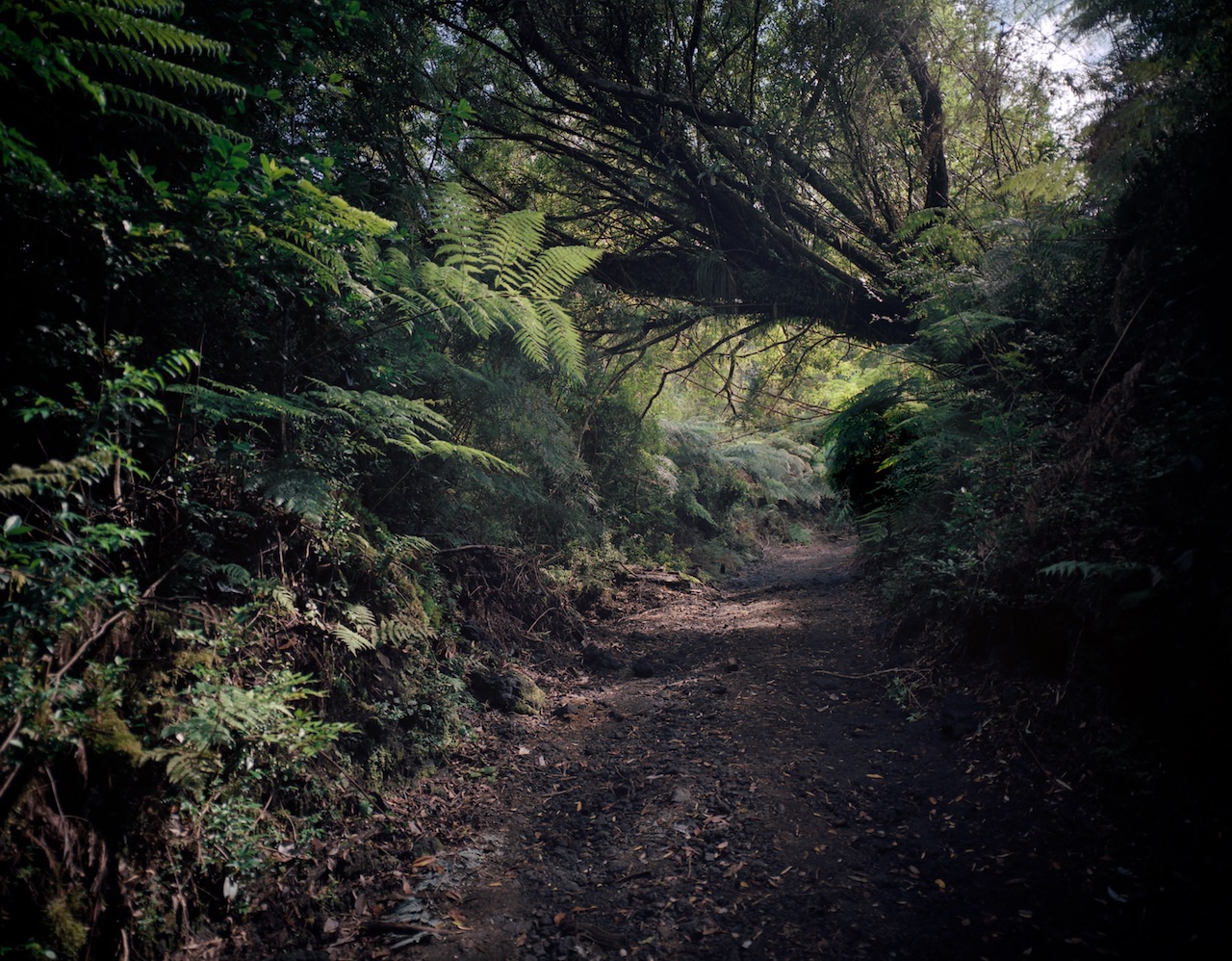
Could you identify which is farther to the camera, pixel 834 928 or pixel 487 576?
pixel 487 576

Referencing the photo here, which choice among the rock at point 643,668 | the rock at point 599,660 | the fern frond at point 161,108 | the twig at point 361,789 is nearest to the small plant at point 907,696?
the rock at point 643,668

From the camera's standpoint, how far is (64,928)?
63.9 inches

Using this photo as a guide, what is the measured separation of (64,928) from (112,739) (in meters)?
0.51

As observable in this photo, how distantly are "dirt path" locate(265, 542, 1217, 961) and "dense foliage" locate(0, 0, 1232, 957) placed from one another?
46 centimetres

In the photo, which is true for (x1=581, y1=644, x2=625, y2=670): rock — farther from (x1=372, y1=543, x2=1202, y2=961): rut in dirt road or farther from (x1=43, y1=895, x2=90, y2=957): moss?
(x1=43, y1=895, x2=90, y2=957): moss

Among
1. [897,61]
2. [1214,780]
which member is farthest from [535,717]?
[897,61]

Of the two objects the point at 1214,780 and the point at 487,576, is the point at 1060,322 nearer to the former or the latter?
the point at 1214,780

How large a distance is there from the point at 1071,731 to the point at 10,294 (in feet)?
15.9

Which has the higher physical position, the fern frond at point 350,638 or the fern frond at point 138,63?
the fern frond at point 138,63

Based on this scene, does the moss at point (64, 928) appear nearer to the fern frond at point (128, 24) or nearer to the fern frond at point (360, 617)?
the fern frond at point (360, 617)

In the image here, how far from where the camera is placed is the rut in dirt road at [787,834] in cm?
207

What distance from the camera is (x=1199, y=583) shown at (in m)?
2.34

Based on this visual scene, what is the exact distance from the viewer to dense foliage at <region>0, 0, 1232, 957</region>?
2051 millimetres

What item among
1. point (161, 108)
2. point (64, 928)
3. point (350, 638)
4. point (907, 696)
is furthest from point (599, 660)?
point (161, 108)
